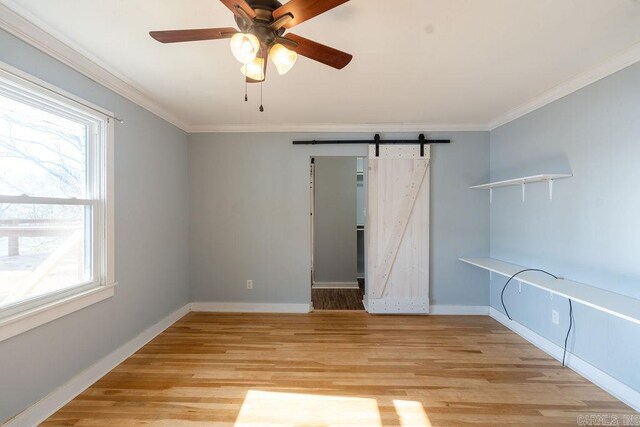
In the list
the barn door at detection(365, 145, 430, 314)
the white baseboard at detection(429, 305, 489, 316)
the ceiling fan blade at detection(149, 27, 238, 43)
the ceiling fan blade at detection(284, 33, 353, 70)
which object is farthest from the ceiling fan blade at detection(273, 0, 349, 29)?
the white baseboard at detection(429, 305, 489, 316)

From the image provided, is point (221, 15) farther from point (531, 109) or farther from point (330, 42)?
point (531, 109)

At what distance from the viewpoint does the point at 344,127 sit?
3314 millimetres

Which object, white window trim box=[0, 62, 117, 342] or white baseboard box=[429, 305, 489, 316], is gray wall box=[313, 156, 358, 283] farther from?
white window trim box=[0, 62, 117, 342]

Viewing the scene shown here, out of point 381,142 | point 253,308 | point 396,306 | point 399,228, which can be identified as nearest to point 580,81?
point 381,142

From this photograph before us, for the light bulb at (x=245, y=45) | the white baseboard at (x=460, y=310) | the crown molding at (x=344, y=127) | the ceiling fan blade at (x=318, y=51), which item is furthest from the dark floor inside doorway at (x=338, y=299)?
the light bulb at (x=245, y=45)

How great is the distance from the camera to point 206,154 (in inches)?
134

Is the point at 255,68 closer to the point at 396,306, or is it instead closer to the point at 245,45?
the point at 245,45

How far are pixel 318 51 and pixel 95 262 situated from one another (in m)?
2.22

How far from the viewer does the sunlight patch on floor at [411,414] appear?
1.67 metres

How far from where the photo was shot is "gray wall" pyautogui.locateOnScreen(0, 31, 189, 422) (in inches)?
61.2

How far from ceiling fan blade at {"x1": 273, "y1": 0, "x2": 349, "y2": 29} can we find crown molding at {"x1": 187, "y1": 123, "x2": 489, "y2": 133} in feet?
7.21

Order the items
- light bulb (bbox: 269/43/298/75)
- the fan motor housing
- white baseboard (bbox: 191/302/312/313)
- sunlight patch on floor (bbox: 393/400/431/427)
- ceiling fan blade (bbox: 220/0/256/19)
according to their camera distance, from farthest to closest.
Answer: white baseboard (bbox: 191/302/312/313)
sunlight patch on floor (bbox: 393/400/431/427)
light bulb (bbox: 269/43/298/75)
the fan motor housing
ceiling fan blade (bbox: 220/0/256/19)

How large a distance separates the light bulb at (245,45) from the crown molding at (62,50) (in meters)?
1.34

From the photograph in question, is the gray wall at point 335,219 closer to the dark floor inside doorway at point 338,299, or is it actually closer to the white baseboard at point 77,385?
the dark floor inside doorway at point 338,299
